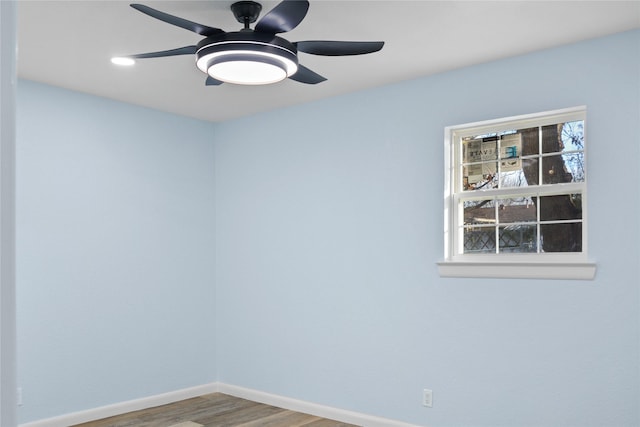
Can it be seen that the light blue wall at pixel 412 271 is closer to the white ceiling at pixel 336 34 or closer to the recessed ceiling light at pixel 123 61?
the white ceiling at pixel 336 34

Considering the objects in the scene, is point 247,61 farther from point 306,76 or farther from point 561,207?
point 561,207

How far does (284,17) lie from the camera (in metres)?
2.46

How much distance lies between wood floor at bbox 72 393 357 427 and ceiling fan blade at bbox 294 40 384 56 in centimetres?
286

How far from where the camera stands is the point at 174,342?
5.14 meters

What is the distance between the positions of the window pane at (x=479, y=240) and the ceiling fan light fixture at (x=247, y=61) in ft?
5.87

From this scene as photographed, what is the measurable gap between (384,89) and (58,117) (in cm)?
250

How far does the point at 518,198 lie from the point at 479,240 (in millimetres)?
390

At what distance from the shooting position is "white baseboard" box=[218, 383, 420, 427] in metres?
4.25

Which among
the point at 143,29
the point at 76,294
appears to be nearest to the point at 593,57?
the point at 143,29

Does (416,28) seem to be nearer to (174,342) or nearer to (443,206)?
(443,206)

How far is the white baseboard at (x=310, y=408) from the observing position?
4.25 meters

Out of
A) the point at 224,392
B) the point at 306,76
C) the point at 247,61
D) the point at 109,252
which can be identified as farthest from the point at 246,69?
the point at 224,392

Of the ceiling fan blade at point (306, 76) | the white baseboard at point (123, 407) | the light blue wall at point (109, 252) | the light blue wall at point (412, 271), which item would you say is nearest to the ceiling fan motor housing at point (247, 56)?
the ceiling fan blade at point (306, 76)

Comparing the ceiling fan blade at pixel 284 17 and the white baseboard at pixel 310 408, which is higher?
the ceiling fan blade at pixel 284 17
